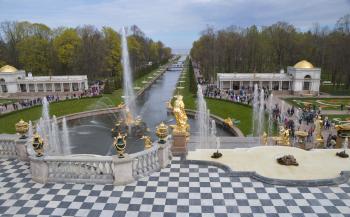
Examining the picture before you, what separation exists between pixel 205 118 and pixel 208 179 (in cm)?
1976

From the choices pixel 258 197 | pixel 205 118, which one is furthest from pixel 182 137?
pixel 205 118

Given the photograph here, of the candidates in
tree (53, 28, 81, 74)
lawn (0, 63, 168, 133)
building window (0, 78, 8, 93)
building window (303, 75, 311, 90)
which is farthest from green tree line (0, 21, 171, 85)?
building window (303, 75, 311, 90)

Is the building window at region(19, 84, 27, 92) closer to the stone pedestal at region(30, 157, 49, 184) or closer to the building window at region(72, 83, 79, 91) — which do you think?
the building window at region(72, 83, 79, 91)

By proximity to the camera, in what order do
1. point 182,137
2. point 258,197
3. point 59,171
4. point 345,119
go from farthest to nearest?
1. point 345,119
2. point 182,137
3. point 59,171
4. point 258,197

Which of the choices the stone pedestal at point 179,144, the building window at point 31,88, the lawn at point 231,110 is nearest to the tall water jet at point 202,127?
the lawn at point 231,110

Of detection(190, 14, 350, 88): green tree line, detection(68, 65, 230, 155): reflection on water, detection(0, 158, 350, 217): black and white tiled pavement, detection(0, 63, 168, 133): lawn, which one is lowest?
detection(68, 65, 230, 155): reflection on water

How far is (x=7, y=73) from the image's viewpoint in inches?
2205

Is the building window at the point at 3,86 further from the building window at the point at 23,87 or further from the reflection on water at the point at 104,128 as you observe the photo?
the reflection on water at the point at 104,128

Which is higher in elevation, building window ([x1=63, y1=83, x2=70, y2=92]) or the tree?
the tree

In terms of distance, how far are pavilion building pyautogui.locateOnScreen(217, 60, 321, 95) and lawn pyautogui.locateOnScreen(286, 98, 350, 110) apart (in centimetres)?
620

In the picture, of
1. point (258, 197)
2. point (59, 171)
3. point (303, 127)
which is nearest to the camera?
point (258, 197)

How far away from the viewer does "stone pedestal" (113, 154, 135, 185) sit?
1198cm

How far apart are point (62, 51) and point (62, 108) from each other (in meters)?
28.1

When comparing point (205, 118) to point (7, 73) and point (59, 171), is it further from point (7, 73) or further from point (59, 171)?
point (7, 73)
